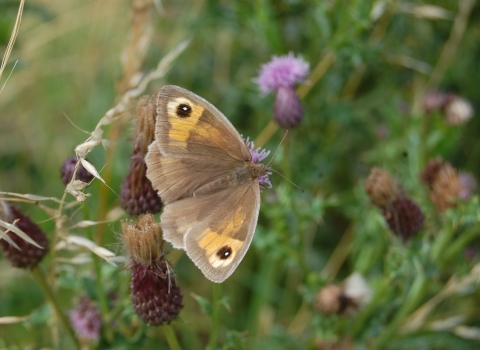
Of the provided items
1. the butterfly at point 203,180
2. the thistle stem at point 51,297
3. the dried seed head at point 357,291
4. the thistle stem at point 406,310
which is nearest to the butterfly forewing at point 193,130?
the butterfly at point 203,180

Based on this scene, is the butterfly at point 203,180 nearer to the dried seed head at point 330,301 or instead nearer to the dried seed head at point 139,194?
the dried seed head at point 139,194

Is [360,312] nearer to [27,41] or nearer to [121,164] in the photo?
[121,164]

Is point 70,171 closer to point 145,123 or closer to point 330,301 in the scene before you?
point 145,123

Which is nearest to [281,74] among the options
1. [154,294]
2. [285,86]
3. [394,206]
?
[285,86]

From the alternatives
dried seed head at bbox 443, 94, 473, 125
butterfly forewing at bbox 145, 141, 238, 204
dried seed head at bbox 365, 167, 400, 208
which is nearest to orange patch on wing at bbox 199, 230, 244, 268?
butterfly forewing at bbox 145, 141, 238, 204

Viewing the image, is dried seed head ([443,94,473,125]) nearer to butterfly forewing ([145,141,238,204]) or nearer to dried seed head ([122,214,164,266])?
butterfly forewing ([145,141,238,204])

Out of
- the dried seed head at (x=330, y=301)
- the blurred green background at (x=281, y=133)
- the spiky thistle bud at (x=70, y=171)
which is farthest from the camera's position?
the blurred green background at (x=281, y=133)
